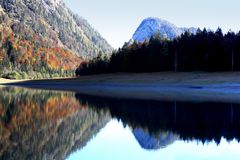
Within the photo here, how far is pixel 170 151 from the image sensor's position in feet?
47.5

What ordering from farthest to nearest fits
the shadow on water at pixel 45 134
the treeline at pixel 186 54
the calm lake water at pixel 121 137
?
the treeline at pixel 186 54, the calm lake water at pixel 121 137, the shadow on water at pixel 45 134

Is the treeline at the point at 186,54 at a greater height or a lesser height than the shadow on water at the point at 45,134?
greater

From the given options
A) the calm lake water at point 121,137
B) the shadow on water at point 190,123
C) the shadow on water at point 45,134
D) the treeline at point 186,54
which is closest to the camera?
the shadow on water at point 45,134

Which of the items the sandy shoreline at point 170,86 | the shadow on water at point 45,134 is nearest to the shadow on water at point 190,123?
the shadow on water at point 45,134

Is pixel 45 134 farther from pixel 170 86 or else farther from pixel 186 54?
pixel 186 54

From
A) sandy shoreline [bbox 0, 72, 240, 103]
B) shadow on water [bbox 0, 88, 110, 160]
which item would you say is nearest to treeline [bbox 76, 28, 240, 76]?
sandy shoreline [bbox 0, 72, 240, 103]

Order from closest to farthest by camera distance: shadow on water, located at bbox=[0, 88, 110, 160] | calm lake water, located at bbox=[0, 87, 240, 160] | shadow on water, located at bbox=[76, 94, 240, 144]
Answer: shadow on water, located at bbox=[0, 88, 110, 160] → calm lake water, located at bbox=[0, 87, 240, 160] → shadow on water, located at bbox=[76, 94, 240, 144]

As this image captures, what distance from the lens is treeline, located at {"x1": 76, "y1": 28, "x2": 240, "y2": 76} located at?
86688 millimetres

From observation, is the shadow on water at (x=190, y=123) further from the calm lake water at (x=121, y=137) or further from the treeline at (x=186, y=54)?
the treeline at (x=186, y=54)

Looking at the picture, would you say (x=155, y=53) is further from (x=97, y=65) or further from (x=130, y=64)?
(x=97, y=65)

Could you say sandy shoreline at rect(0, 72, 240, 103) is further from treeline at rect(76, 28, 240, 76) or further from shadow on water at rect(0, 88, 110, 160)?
shadow on water at rect(0, 88, 110, 160)

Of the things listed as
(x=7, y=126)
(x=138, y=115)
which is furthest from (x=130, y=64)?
(x=7, y=126)

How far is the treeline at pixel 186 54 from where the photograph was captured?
284 feet

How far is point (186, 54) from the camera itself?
3696 inches
